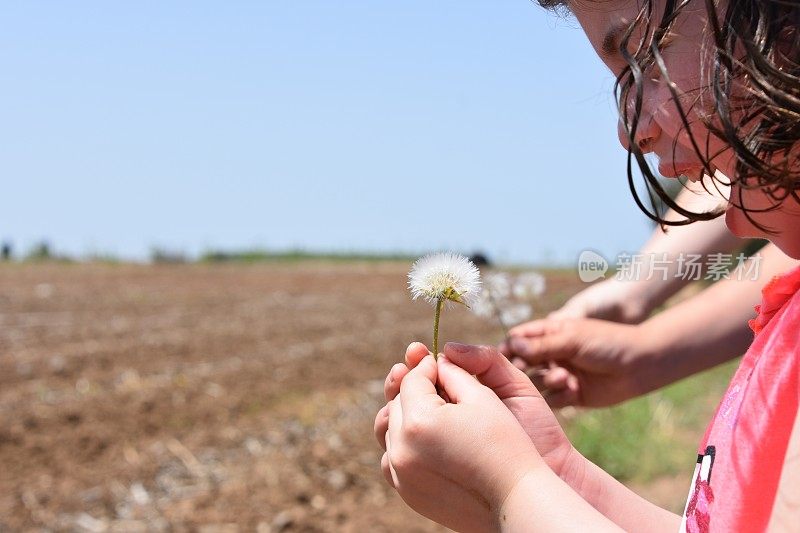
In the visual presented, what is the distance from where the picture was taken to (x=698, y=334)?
73.5 inches

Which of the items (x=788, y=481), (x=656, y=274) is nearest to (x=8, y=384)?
(x=656, y=274)

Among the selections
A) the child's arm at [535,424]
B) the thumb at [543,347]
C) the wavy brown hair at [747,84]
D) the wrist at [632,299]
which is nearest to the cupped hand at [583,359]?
the thumb at [543,347]

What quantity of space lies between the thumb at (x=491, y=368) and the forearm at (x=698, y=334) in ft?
2.68

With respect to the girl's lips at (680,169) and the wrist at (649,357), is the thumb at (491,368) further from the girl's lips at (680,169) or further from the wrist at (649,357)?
the wrist at (649,357)

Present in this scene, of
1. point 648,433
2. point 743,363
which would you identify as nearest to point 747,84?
point 743,363

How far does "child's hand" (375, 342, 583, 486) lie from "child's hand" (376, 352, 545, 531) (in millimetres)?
34

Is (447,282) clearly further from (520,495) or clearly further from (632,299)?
(632,299)

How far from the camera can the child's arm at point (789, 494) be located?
756 mm

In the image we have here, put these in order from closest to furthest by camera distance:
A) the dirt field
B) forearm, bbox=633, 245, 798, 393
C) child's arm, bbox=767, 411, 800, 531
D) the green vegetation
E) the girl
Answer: child's arm, bbox=767, 411, 800, 531 < the girl < forearm, bbox=633, 245, 798, 393 < the dirt field < the green vegetation

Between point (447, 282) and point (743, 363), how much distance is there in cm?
35

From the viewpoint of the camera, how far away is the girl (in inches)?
33.8

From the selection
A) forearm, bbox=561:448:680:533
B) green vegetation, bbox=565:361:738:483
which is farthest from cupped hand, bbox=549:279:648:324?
green vegetation, bbox=565:361:738:483

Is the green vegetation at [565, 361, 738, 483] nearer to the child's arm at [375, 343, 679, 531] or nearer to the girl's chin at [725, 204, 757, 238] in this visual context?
the child's arm at [375, 343, 679, 531]

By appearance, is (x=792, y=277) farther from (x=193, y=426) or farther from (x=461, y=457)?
(x=193, y=426)
